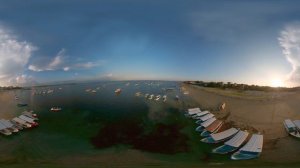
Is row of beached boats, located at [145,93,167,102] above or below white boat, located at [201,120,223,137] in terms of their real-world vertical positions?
above

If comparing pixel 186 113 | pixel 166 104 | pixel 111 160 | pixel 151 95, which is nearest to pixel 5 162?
pixel 111 160

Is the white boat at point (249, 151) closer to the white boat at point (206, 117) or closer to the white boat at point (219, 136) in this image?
the white boat at point (219, 136)

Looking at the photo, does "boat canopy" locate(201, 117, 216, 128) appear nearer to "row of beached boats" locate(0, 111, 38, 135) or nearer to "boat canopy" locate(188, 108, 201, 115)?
"boat canopy" locate(188, 108, 201, 115)

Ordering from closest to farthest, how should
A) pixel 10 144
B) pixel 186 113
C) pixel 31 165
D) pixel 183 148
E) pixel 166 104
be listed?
pixel 31 165 < pixel 183 148 < pixel 10 144 < pixel 186 113 < pixel 166 104

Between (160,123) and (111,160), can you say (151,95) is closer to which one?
(160,123)

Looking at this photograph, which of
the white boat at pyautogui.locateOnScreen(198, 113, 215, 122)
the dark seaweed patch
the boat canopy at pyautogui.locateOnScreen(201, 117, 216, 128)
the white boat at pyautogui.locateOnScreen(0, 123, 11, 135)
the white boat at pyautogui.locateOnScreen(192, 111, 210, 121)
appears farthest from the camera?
the white boat at pyautogui.locateOnScreen(192, 111, 210, 121)

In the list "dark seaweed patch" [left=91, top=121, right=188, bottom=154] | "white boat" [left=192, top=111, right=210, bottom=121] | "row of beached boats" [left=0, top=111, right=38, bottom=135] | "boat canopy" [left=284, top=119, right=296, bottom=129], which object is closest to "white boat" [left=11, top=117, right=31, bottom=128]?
"row of beached boats" [left=0, top=111, right=38, bottom=135]

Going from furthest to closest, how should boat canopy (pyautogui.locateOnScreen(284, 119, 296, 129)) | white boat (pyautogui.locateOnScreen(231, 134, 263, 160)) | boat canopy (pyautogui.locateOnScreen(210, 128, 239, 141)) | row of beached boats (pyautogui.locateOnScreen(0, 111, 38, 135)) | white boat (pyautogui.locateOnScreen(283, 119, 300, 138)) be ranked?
row of beached boats (pyautogui.locateOnScreen(0, 111, 38, 135)), boat canopy (pyautogui.locateOnScreen(284, 119, 296, 129)), white boat (pyautogui.locateOnScreen(283, 119, 300, 138)), boat canopy (pyautogui.locateOnScreen(210, 128, 239, 141)), white boat (pyautogui.locateOnScreen(231, 134, 263, 160))
